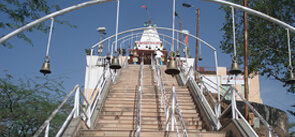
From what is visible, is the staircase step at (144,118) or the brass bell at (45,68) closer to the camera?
the brass bell at (45,68)

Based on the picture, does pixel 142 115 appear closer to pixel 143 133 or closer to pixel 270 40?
Result: pixel 143 133

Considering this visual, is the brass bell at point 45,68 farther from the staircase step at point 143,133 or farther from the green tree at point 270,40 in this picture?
the green tree at point 270,40

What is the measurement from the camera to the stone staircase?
6973mm

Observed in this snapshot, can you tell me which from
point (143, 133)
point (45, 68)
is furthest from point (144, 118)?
point (45, 68)

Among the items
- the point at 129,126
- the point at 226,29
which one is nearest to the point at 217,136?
the point at 129,126

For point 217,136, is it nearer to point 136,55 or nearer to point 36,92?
point 36,92

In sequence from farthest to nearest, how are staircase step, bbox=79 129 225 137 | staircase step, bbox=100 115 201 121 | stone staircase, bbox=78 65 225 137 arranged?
1. staircase step, bbox=100 115 201 121
2. stone staircase, bbox=78 65 225 137
3. staircase step, bbox=79 129 225 137

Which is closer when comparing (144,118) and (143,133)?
(143,133)

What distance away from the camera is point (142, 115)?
938 cm

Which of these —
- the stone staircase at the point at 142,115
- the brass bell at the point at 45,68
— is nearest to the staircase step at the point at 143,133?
the stone staircase at the point at 142,115

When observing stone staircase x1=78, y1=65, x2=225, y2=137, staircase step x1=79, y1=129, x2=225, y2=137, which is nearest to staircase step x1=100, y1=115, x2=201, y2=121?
stone staircase x1=78, y1=65, x2=225, y2=137

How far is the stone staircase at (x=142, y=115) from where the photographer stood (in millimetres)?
6973

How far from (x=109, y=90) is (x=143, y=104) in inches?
83.2

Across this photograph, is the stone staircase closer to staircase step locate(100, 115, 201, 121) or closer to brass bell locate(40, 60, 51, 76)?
staircase step locate(100, 115, 201, 121)
